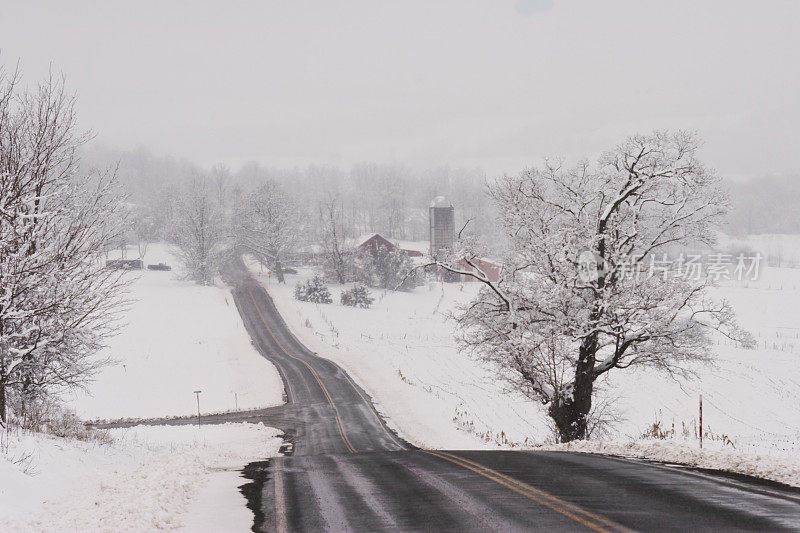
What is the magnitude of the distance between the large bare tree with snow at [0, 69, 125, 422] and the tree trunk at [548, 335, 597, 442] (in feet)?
45.1

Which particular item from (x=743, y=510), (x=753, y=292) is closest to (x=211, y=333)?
(x=743, y=510)

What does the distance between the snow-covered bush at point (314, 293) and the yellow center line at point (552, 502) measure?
60333 millimetres

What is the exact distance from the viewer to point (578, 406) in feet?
57.6

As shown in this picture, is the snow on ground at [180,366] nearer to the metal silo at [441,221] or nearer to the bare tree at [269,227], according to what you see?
the bare tree at [269,227]

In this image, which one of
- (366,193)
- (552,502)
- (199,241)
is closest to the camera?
(552,502)

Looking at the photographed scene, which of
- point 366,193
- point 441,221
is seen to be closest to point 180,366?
point 441,221

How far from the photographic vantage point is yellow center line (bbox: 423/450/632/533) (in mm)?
6051

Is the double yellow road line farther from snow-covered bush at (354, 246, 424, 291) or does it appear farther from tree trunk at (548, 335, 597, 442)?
snow-covered bush at (354, 246, 424, 291)

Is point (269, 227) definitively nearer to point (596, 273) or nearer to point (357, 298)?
point (357, 298)

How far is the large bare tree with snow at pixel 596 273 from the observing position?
53.2ft

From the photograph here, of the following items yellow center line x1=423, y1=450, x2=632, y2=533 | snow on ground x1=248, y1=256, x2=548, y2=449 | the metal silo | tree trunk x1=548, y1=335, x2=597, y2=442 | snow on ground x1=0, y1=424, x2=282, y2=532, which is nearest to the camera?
yellow center line x1=423, y1=450, x2=632, y2=533

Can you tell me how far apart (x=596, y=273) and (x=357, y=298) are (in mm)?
54149

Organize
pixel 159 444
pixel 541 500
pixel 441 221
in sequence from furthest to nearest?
pixel 441 221
pixel 159 444
pixel 541 500

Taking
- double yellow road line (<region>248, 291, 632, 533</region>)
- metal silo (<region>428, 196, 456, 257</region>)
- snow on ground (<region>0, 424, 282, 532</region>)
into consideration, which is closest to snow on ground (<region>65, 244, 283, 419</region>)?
snow on ground (<region>0, 424, 282, 532</region>)
